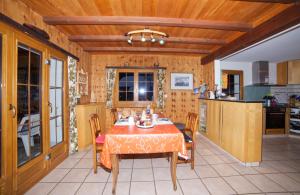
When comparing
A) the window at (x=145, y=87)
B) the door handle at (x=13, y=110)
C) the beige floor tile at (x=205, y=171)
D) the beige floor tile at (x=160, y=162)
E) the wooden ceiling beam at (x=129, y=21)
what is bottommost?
the beige floor tile at (x=205, y=171)

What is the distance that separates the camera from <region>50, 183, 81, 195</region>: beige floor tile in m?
1.94

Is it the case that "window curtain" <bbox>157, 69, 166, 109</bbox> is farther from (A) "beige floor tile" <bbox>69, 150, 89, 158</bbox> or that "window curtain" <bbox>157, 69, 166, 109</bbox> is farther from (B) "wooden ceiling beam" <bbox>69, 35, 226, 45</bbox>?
(A) "beige floor tile" <bbox>69, 150, 89, 158</bbox>

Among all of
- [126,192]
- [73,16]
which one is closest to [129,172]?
[126,192]

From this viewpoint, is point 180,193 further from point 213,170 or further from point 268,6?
point 268,6

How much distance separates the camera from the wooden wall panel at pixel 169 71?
473 centimetres

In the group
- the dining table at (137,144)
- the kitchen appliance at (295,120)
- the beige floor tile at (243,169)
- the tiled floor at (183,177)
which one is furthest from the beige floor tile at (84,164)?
the kitchen appliance at (295,120)

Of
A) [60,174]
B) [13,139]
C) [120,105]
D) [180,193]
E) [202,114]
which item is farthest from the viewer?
[120,105]

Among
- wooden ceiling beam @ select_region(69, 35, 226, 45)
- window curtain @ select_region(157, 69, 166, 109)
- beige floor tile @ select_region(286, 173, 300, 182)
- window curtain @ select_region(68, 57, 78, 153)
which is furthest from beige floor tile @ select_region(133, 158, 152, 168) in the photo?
wooden ceiling beam @ select_region(69, 35, 226, 45)

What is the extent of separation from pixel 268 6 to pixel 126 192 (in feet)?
10.4

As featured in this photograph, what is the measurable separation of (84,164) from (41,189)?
0.76m

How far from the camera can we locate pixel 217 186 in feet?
6.87

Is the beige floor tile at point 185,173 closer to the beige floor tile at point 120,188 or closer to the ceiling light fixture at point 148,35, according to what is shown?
the beige floor tile at point 120,188

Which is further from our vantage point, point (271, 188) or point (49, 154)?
point (49, 154)

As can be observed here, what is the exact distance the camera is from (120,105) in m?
4.80
